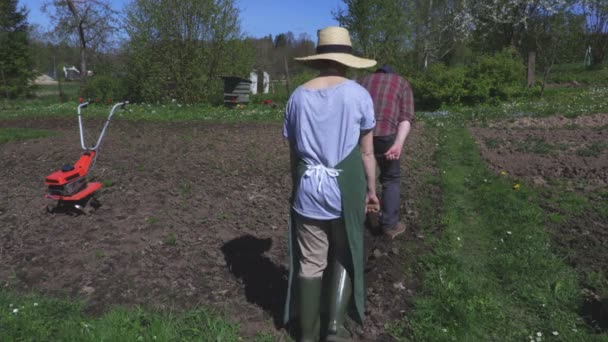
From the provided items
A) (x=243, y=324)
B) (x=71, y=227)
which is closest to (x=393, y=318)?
(x=243, y=324)

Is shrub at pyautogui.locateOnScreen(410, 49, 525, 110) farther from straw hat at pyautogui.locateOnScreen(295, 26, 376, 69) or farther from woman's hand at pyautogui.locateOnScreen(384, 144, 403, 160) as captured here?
straw hat at pyautogui.locateOnScreen(295, 26, 376, 69)

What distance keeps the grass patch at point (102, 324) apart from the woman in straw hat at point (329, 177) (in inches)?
25.0

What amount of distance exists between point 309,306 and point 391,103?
2.07 meters

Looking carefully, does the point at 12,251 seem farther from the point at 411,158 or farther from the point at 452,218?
the point at 411,158

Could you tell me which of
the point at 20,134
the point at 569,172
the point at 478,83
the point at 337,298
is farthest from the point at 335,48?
the point at 478,83

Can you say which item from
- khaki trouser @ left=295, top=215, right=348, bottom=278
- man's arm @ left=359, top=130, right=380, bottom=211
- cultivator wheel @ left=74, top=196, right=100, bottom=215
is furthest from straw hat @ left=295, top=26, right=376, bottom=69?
cultivator wheel @ left=74, top=196, right=100, bottom=215

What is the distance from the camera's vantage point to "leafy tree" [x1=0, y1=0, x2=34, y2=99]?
26.4m

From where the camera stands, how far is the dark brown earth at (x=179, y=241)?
3.67 meters

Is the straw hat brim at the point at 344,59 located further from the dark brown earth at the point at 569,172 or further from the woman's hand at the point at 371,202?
the dark brown earth at the point at 569,172

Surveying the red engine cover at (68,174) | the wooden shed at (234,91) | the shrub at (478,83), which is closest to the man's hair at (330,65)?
the red engine cover at (68,174)

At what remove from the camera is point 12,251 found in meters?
4.42

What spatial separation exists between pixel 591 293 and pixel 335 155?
234 centimetres

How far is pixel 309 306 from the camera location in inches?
118

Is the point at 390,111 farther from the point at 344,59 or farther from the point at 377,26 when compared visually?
the point at 377,26
